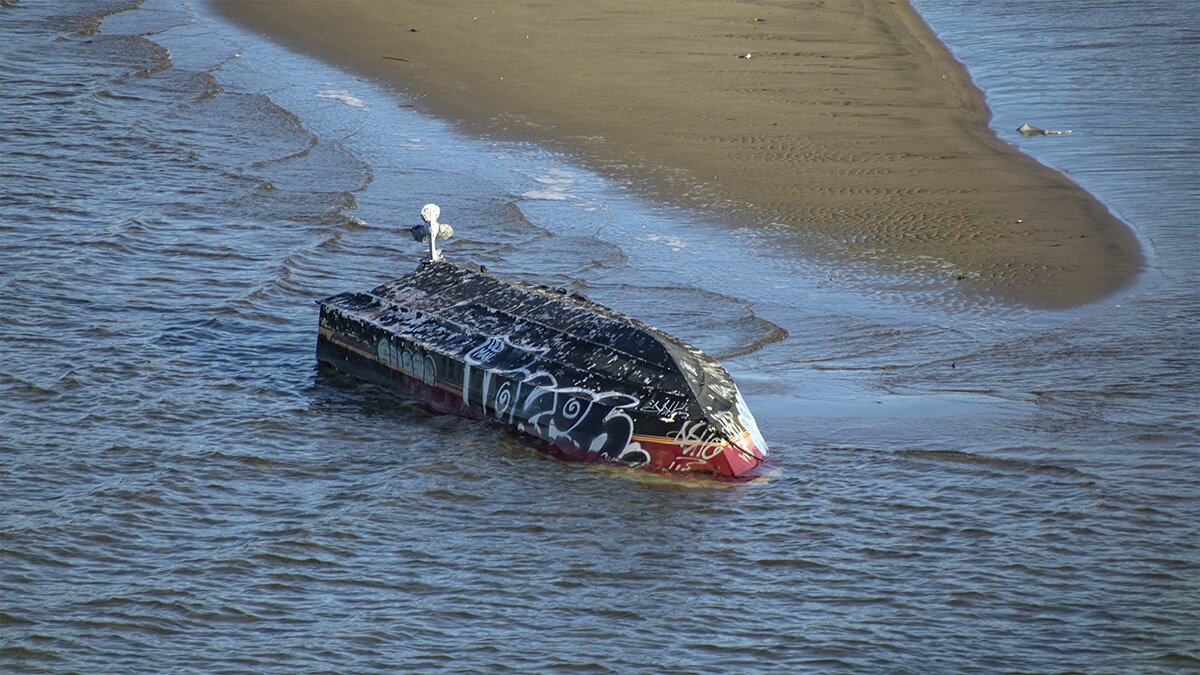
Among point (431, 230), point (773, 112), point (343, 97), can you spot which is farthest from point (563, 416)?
point (343, 97)

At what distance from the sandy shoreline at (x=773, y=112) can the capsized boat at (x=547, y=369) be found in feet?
22.0

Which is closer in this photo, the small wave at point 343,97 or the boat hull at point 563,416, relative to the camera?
the boat hull at point 563,416

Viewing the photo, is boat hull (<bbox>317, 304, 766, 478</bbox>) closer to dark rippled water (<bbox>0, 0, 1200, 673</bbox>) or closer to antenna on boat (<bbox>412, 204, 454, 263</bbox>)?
dark rippled water (<bbox>0, 0, 1200, 673</bbox>)

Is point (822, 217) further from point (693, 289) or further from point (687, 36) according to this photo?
point (687, 36)

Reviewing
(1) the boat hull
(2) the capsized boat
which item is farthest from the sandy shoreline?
(1) the boat hull

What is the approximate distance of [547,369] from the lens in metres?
11.7

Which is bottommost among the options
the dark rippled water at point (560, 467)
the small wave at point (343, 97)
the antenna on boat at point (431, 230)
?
the dark rippled water at point (560, 467)

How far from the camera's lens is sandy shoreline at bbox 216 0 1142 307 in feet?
59.5

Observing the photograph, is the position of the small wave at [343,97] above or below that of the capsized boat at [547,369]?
above

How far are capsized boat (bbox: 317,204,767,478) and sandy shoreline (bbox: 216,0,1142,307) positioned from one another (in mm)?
6694

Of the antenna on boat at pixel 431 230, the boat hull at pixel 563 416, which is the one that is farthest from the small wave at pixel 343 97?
the boat hull at pixel 563 416

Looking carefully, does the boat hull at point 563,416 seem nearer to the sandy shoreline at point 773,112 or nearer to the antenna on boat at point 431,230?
the antenna on boat at point 431,230

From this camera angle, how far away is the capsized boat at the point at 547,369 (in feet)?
36.7

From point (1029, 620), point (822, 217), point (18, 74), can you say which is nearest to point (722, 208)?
point (822, 217)
